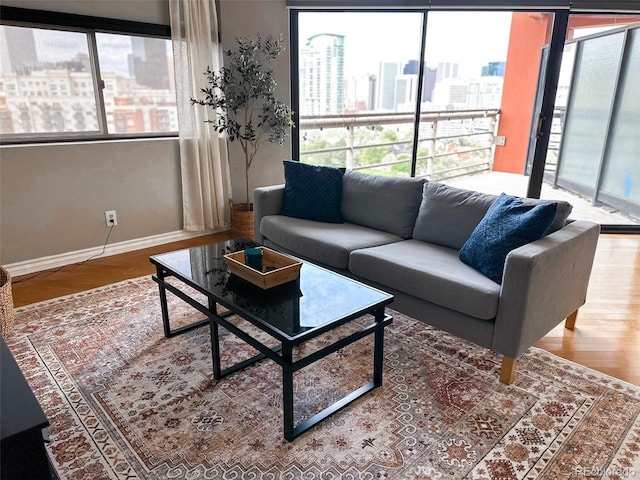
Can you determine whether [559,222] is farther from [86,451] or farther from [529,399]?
[86,451]

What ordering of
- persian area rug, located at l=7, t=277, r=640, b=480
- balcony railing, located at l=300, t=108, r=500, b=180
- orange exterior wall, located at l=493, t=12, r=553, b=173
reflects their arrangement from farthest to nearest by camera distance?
balcony railing, located at l=300, t=108, r=500, b=180, orange exterior wall, located at l=493, t=12, r=553, b=173, persian area rug, located at l=7, t=277, r=640, b=480

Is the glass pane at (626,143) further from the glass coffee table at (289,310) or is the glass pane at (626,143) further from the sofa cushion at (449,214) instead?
the glass coffee table at (289,310)

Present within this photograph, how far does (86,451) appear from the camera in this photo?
A: 1.70 metres

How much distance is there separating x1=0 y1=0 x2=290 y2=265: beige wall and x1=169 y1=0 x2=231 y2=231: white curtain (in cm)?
10

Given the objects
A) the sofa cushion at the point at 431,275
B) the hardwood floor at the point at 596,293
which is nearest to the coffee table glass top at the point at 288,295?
the sofa cushion at the point at 431,275

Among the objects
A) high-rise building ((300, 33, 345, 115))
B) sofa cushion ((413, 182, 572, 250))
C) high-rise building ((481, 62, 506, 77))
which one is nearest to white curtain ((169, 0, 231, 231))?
high-rise building ((300, 33, 345, 115))

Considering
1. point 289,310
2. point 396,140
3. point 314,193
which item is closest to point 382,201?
point 314,193

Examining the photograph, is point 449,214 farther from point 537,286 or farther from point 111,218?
point 111,218

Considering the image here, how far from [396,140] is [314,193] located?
1951 millimetres

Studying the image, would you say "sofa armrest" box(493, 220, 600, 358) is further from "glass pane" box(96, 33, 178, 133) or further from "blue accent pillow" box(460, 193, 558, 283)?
"glass pane" box(96, 33, 178, 133)

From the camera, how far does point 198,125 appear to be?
13.4 ft

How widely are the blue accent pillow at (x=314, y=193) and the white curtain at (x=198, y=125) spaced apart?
1.14 meters

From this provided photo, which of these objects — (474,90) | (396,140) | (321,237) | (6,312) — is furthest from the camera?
(474,90)

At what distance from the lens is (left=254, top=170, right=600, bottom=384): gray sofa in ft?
6.66
